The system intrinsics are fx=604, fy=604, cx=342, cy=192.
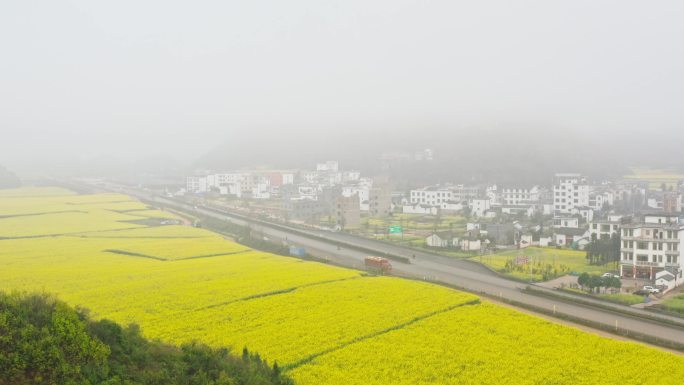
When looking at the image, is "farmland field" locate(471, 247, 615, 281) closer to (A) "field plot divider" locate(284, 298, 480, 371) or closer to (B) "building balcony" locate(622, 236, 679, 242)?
(B) "building balcony" locate(622, 236, 679, 242)

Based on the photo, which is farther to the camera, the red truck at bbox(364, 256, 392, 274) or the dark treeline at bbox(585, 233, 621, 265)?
the dark treeline at bbox(585, 233, 621, 265)

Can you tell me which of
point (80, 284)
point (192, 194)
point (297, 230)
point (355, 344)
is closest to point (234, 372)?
point (355, 344)

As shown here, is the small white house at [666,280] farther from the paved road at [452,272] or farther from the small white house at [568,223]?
the small white house at [568,223]

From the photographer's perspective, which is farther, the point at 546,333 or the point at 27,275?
the point at 27,275

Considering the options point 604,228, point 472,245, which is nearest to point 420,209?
point 472,245

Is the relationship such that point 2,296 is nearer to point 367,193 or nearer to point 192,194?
point 367,193

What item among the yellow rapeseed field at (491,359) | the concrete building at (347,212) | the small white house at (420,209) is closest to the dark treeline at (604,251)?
the yellow rapeseed field at (491,359)

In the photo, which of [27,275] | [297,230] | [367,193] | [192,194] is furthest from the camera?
[192,194]

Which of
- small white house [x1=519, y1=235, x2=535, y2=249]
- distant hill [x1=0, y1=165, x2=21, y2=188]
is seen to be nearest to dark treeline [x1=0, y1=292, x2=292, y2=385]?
small white house [x1=519, y1=235, x2=535, y2=249]
